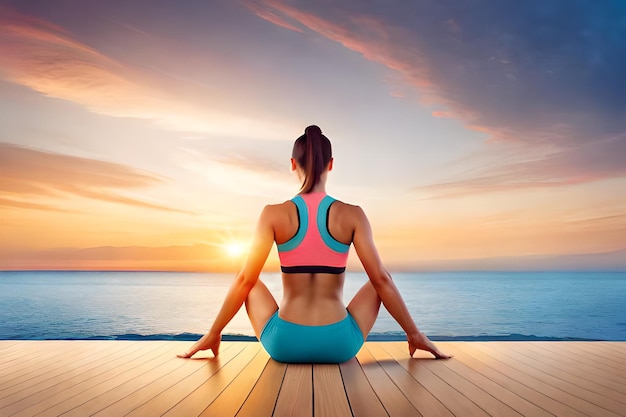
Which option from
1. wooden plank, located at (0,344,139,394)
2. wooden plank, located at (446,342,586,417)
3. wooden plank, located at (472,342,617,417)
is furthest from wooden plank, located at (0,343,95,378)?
wooden plank, located at (472,342,617,417)

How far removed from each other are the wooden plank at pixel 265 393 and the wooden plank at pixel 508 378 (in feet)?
3.42

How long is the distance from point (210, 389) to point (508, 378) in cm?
158

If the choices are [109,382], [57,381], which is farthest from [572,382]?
[57,381]

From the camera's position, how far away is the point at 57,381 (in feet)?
8.30

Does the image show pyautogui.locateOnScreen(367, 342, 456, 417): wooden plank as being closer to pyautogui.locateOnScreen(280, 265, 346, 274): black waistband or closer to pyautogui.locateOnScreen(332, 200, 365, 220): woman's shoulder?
pyautogui.locateOnScreen(280, 265, 346, 274): black waistband

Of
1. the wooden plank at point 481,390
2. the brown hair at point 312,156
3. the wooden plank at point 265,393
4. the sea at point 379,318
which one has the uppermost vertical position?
the brown hair at point 312,156

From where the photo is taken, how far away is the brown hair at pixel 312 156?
276 centimetres

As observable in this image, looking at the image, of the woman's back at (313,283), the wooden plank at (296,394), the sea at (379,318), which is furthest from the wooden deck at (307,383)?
the sea at (379,318)

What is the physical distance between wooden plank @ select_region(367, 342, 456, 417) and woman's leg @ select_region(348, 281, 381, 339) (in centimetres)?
27

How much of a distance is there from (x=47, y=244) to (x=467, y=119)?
34.6ft

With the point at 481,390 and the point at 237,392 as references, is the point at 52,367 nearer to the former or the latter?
the point at 237,392

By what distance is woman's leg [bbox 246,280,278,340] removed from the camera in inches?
112

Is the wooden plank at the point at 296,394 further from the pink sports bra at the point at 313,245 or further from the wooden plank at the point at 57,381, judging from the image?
the wooden plank at the point at 57,381

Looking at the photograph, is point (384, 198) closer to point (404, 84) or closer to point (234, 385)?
point (404, 84)
